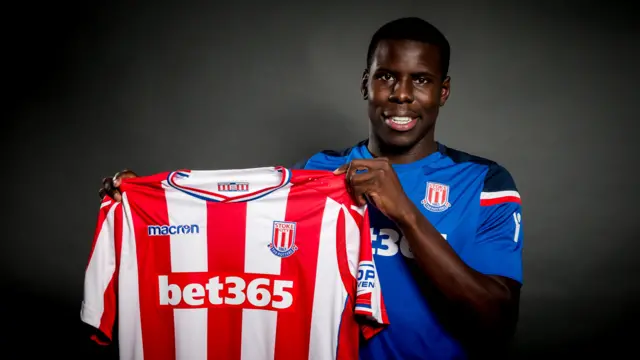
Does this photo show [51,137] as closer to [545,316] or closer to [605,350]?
[545,316]

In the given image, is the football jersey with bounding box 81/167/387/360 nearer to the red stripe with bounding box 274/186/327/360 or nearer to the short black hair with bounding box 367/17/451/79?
the red stripe with bounding box 274/186/327/360

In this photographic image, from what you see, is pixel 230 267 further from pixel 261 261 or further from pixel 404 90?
pixel 404 90

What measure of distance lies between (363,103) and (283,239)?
5.98 ft

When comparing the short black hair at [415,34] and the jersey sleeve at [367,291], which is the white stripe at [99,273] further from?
the short black hair at [415,34]

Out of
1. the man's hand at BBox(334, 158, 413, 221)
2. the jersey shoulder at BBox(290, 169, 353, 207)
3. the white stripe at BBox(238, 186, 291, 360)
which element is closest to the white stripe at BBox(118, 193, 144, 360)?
the white stripe at BBox(238, 186, 291, 360)

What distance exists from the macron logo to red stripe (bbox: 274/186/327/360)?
0.34 metres

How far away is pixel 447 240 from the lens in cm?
195

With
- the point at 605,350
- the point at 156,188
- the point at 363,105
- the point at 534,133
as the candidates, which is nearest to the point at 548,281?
the point at 605,350

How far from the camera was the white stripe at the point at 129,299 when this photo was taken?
194cm

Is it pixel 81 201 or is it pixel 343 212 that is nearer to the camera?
pixel 343 212

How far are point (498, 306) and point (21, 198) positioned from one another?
11.8 ft

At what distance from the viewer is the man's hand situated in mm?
1745

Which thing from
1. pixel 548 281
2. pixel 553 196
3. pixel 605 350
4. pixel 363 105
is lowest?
pixel 605 350

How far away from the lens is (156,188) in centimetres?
199
